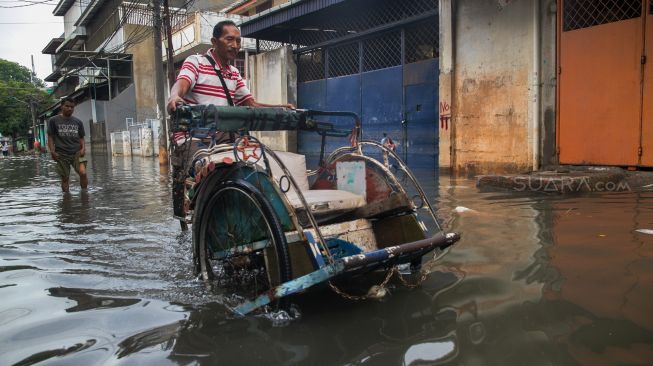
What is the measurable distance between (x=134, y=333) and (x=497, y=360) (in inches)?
70.1

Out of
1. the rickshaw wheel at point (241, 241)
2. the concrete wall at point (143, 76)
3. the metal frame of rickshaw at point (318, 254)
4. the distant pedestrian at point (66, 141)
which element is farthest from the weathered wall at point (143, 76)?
the metal frame of rickshaw at point (318, 254)

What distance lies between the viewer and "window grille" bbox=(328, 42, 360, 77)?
12.8 meters

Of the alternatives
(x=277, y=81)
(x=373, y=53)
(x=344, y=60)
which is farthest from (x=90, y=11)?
(x=373, y=53)

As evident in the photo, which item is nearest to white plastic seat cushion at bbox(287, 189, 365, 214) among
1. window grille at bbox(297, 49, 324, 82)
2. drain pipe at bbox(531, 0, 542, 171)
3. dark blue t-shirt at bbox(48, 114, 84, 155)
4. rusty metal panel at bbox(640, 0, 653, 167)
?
rusty metal panel at bbox(640, 0, 653, 167)

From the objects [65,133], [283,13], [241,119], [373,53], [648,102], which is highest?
[283,13]

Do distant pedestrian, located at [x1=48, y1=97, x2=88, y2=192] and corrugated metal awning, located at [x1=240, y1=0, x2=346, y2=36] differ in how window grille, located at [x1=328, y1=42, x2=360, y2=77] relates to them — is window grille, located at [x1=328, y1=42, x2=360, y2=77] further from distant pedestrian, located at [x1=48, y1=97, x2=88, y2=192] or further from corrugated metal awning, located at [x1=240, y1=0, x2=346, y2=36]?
distant pedestrian, located at [x1=48, y1=97, x2=88, y2=192]

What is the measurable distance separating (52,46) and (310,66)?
3530cm

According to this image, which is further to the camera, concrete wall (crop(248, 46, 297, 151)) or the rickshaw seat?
concrete wall (crop(248, 46, 297, 151))

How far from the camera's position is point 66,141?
338 inches

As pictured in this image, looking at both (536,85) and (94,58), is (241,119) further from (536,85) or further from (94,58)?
(94,58)

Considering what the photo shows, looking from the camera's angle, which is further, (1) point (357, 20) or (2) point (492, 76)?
(1) point (357, 20)

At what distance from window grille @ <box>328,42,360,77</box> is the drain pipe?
540 cm

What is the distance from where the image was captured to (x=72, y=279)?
3.53 metres

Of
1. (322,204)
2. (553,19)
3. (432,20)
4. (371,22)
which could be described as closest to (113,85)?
(371,22)
